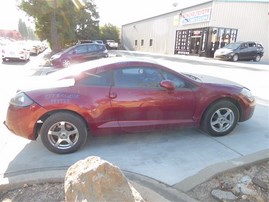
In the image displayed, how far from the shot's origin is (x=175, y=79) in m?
4.80

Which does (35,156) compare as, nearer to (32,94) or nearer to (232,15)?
(32,94)

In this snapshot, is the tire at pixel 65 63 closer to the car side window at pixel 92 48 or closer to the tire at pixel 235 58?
the car side window at pixel 92 48

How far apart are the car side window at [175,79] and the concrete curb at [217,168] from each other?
59.1 inches

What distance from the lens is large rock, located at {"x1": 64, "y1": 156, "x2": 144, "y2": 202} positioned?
7.87ft

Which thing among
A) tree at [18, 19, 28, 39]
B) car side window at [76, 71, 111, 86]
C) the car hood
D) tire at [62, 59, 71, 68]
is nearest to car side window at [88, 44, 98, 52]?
tire at [62, 59, 71, 68]

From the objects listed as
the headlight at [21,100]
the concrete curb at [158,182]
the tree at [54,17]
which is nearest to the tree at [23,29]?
the tree at [54,17]

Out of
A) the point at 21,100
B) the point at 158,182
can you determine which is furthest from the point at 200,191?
the point at 21,100

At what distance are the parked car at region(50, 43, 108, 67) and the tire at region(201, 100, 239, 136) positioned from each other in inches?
515

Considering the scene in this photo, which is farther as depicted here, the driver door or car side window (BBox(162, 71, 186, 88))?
car side window (BBox(162, 71, 186, 88))

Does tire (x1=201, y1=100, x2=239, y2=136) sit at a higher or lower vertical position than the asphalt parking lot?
higher

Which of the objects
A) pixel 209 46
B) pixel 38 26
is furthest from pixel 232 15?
pixel 38 26

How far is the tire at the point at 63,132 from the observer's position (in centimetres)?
422

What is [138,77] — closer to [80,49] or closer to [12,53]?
[80,49]

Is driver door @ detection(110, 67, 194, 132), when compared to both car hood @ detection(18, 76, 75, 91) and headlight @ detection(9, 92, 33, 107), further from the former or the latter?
headlight @ detection(9, 92, 33, 107)
